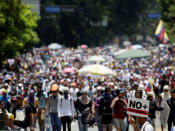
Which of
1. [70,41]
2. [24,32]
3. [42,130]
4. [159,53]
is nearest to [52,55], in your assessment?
[159,53]

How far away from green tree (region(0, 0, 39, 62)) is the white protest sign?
66.4ft

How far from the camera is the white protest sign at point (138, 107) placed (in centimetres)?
1097

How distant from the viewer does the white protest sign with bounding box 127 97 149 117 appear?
10969 millimetres

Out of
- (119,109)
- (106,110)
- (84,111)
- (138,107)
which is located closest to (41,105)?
(84,111)

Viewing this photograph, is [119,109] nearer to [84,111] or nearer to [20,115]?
[84,111]

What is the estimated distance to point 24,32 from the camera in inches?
1351

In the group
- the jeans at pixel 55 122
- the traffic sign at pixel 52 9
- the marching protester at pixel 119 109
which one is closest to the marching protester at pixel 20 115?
the jeans at pixel 55 122

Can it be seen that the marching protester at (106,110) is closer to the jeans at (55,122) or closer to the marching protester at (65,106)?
the marching protester at (65,106)

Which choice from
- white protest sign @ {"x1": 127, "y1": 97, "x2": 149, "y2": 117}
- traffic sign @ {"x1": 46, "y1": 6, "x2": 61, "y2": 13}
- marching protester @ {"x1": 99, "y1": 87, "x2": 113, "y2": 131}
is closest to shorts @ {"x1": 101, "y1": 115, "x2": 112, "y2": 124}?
A: marching protester @ {"x1": 99, "y1": 87, "x2": 113, "y2": 131}

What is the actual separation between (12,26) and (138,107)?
864 inches

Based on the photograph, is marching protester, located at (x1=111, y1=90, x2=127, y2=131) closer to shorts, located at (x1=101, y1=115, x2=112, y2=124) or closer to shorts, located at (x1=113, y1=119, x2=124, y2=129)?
shorts, located at (x1=113, y1=119, x2=124, y2=129)

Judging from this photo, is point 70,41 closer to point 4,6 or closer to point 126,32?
point 126,32

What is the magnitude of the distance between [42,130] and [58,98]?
1492 mm

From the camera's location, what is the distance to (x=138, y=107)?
36.6 ft
